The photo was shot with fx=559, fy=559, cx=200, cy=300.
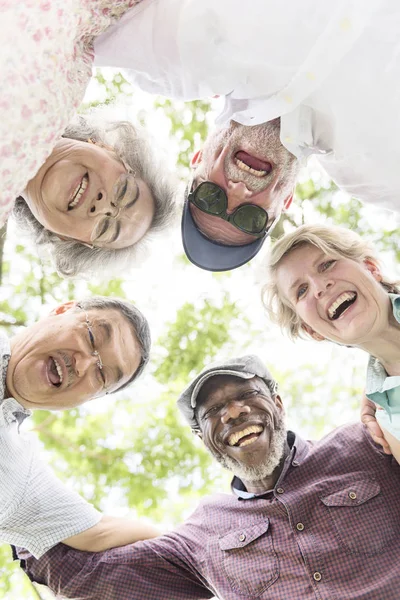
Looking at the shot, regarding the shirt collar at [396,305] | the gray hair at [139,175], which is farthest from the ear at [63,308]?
the shirt collar at [396,305]

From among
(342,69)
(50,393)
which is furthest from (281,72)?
(50,393)

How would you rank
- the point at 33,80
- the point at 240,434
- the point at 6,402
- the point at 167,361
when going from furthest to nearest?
the point at 167,361 < the point at 240,434 < the point at 6,402 < the point at 33,80

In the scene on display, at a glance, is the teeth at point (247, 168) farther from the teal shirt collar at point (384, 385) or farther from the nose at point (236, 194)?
the teal shirt collar at point (384, 385)

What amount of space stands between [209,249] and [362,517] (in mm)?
1480

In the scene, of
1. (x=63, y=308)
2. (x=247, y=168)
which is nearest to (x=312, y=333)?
(x=247, y=168)

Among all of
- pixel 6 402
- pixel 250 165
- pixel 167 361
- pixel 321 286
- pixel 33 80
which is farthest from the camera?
pixel 167 361

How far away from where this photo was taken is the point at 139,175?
2645 millimetres

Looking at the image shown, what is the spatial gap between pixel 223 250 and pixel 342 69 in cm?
109

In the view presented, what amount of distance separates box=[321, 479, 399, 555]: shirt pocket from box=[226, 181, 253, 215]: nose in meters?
1.49

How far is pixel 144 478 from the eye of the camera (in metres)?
5.23

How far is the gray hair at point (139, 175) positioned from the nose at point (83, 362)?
53 centimetres

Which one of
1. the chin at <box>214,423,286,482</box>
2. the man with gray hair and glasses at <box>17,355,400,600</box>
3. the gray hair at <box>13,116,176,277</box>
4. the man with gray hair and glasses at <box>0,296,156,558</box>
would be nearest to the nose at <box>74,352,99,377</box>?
the man with gray hair and glasses at <box>0,296,156,558</box>

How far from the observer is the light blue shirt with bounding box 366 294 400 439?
101 inches

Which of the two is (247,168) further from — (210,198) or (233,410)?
(233,410)
